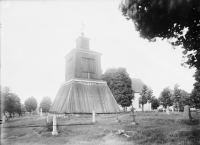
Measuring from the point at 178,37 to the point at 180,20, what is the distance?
3.21ft

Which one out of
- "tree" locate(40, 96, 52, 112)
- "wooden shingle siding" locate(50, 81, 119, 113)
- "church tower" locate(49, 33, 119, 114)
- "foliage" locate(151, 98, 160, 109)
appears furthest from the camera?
"tree" locate(40, 96, 52, 112)

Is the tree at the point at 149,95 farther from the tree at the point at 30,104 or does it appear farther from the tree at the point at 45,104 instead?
the tree at the point at 30,104

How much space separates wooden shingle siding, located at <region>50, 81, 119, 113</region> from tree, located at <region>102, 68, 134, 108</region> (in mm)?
17126

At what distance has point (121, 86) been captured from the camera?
38.3 meters

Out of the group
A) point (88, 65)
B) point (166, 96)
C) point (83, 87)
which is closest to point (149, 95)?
point (166, 96)

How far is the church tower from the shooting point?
58.8ft

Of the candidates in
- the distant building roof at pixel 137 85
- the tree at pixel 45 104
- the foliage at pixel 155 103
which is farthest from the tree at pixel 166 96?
the tree at pixel 45 104

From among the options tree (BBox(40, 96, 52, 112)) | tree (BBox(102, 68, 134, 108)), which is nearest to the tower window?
tree (BBox(102, 68, 134, 108))

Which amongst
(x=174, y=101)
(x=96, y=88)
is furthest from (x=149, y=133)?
(x=174, y=101)

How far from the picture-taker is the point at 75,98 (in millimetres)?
18062

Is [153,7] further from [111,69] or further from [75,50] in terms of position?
[111,69]

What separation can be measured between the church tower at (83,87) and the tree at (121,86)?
17.0 m

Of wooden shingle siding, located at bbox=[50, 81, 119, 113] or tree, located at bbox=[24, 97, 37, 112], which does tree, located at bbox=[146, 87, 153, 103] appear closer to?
wooden shingle siding, located at bbox=[50, 81, 119, 113]

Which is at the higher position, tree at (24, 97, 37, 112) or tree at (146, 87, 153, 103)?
tree at (146, 87, 153, 103)
